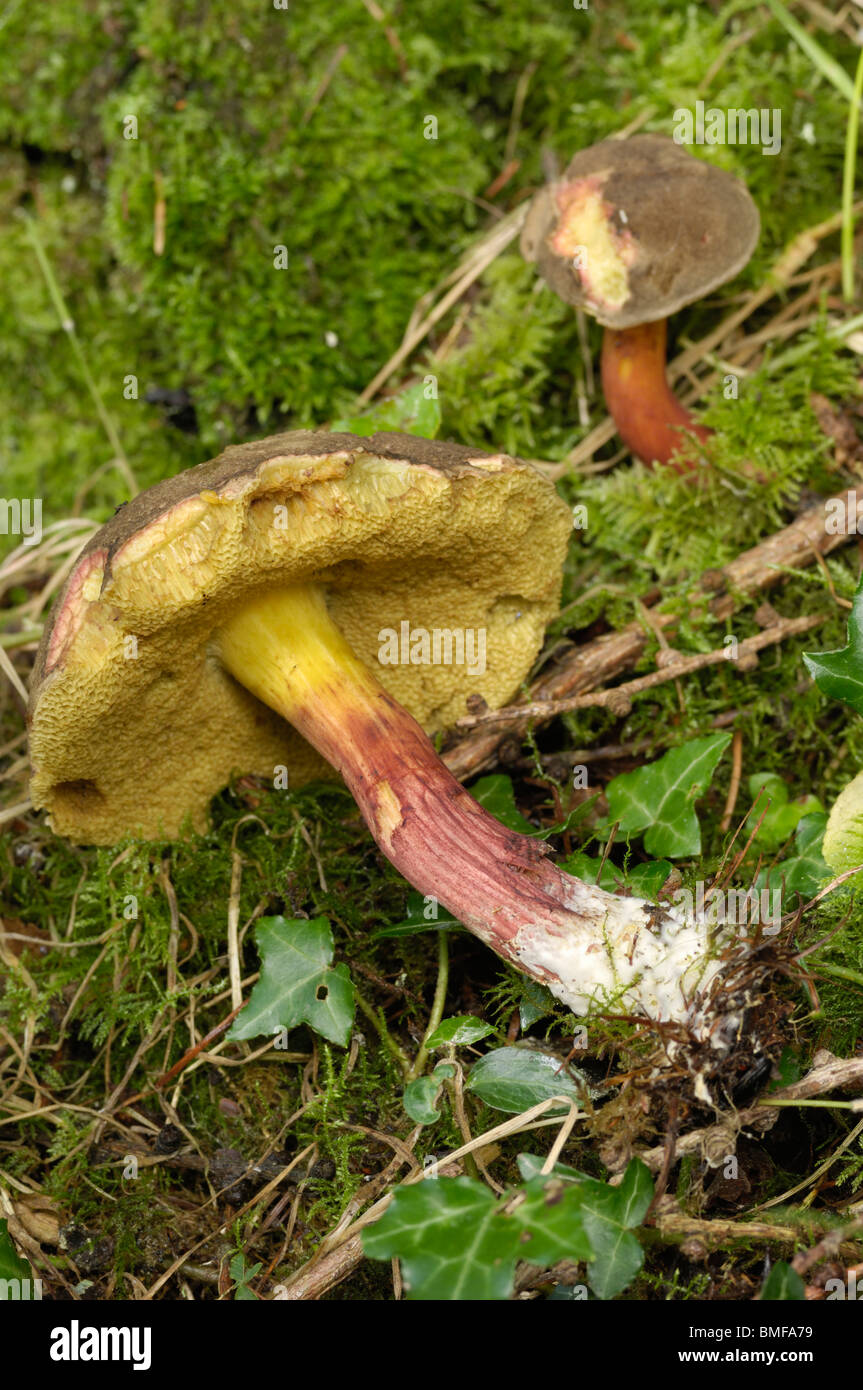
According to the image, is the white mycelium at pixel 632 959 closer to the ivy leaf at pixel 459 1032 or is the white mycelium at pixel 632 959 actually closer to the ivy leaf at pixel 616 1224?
the ivy leaf at pixel 459 1032

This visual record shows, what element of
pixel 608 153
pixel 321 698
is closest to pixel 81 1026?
pixel 321 698

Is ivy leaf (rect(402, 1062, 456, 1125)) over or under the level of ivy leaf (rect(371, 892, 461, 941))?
under

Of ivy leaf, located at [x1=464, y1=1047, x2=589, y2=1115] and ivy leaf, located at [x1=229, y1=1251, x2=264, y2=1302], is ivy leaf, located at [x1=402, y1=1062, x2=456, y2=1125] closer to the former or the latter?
ivy leaf, located at [x1=464, y1=1047, x2=589, y2=1115]

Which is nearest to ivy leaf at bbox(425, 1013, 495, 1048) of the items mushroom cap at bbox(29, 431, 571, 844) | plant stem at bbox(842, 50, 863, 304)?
mushroom cap at bbox(29, 431, 571, 844)

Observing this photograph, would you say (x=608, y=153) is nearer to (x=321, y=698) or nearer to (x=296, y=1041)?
(x=321, y=698)

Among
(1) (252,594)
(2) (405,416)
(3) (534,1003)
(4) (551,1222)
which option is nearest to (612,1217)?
(4) (551,1222)

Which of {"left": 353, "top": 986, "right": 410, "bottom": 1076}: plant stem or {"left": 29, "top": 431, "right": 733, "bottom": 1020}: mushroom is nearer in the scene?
{"left": 29, "top": 431, "right": 733, "bottom": 1020}: mushroom

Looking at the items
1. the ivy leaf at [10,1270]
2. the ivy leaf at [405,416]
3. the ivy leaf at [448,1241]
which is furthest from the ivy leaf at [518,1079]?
the ivy leaf at [405,416]
